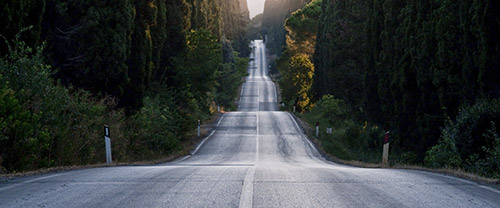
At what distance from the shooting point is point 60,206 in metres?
5.69

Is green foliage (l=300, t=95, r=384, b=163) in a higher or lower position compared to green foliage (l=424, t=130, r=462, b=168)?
lower

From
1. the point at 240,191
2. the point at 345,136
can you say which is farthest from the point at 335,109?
the point at 240,191

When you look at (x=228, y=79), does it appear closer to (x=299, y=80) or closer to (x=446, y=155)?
(x=299, y=80)

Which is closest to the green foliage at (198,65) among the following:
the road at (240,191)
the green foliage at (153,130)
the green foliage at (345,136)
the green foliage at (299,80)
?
the green foliage at (153,130)

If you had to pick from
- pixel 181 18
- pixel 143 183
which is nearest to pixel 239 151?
pixel 181 18

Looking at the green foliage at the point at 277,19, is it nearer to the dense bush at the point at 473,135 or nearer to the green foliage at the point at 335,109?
the green foliage at the point at 335,109

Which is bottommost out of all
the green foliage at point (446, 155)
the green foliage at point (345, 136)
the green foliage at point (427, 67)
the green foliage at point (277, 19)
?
the green foliage at point (345, 136)

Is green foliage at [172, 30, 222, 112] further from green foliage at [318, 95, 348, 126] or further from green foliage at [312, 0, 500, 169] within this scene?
green foliage at [312, 0, 500, 169]

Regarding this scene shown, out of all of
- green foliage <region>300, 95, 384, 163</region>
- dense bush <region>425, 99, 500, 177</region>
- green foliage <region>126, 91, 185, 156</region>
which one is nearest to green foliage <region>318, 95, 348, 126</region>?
green foliage <region>300, 95, 384, 163</region>

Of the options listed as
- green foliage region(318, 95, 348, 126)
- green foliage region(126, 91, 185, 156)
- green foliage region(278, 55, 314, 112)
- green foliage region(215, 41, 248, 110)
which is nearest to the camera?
green foliage region(126, 91, 185, 156)

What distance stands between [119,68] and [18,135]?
961 centimetres

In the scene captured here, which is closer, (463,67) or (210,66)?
(463,67)

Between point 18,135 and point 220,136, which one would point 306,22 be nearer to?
point 220,136

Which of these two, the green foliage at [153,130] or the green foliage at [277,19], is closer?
the green foliage at [153,130]
